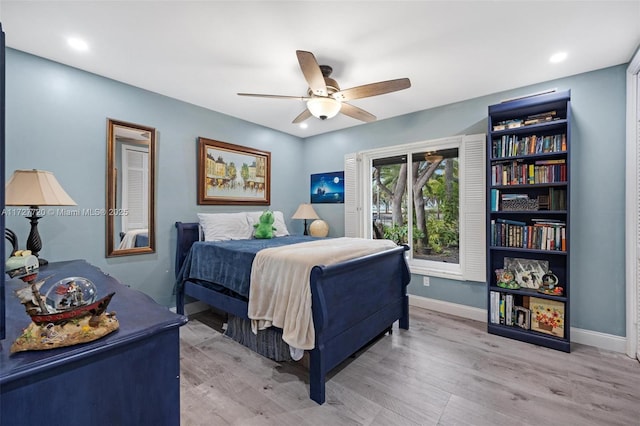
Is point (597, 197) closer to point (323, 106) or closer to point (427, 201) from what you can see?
point (427, 201)

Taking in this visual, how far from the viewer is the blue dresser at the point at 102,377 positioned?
0.73 meters

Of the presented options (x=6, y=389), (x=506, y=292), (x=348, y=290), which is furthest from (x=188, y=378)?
(x=506, y=292)

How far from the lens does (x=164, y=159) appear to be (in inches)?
126

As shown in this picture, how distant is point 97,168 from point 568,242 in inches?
176

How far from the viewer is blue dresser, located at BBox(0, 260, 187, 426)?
0.73m

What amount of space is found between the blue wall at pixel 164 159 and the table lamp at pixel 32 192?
40 cm

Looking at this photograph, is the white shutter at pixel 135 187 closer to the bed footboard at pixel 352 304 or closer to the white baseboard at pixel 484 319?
the bed footboard at pixel 352 304

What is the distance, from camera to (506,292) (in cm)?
284

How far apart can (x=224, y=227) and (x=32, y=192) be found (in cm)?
170

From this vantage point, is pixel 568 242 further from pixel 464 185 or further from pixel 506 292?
pixel 464 185

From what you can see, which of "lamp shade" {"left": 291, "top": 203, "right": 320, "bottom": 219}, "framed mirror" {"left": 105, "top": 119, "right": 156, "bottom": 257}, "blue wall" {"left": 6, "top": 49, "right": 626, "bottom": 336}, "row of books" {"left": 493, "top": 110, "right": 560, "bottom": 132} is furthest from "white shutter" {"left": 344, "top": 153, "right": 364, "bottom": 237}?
"framed mirror" {"left": 105, "top": 119, "right": 156, "bottom": 257}

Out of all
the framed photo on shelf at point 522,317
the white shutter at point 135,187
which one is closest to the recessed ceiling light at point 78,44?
the white shutter at point 135,187

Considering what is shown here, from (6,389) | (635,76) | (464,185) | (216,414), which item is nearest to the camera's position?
(6,389)

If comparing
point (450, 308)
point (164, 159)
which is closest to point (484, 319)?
point (450, 308)
